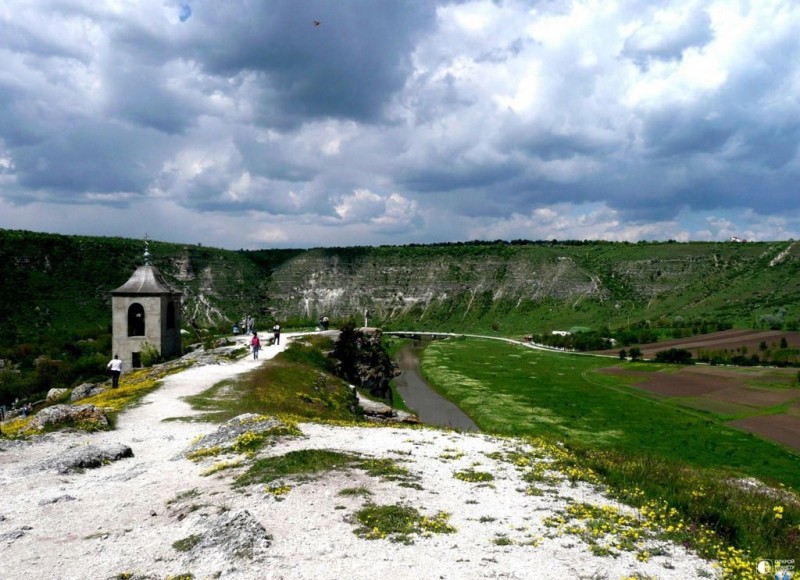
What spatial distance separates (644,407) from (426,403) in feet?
72.9

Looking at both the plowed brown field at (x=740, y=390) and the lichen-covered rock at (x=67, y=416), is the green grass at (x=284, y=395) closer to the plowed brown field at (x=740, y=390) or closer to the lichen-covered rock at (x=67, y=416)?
the lichen-covered rock at (x=67, y=416)

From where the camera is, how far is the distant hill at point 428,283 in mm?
109000

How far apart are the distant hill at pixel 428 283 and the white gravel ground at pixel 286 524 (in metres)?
87.3

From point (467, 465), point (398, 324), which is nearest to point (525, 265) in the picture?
point (398, 324)

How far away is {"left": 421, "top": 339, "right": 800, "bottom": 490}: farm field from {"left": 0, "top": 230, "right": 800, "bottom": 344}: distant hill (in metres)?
42.9

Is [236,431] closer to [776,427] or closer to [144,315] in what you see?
[144,315]

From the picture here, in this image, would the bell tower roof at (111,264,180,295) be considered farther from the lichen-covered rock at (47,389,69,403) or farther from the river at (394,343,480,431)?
the river at (394,343,480,431)

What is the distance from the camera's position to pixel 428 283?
17912 centimetres

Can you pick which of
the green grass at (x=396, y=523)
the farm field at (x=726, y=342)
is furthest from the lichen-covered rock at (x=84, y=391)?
the farm field at (x=726, y=342)

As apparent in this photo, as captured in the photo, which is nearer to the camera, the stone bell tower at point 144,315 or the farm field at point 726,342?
the stone bell tower at point 144,315

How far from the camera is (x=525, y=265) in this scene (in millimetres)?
179250

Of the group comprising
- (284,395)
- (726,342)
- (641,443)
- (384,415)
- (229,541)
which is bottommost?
(641,443)

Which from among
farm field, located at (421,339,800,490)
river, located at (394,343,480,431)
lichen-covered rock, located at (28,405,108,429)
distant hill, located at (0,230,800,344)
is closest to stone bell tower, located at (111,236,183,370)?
lichen-covered rock, located at (28,405,108,429)

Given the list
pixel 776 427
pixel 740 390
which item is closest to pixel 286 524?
pixel 776 427
